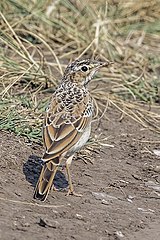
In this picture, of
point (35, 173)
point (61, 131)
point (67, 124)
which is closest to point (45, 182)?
point (61, 131)

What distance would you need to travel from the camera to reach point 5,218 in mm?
5414

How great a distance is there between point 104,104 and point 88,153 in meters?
1.69

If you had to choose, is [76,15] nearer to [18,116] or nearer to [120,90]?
[120,90]

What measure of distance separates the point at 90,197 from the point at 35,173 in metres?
0.60

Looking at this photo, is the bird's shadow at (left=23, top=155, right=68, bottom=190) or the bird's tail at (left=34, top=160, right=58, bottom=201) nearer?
the bird's tail at (left=34, top=160, right=58, bottom=201)

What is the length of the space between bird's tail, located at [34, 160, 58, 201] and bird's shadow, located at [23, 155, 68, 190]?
53 centimetres

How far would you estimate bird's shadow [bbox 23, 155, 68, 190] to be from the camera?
256 inches

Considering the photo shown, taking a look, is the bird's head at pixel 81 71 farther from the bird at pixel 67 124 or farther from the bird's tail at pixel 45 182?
the bird's tail at pixel 45 182

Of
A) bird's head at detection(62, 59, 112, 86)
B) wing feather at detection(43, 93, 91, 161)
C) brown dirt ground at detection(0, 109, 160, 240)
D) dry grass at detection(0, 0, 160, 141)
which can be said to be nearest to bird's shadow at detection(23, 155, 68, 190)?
brown dirt ground at detection(0, 109, 160, 240)

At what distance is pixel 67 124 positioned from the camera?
20.6 feet

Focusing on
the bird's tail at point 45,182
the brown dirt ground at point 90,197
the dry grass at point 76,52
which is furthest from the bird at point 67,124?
the dry grass at point 76,52

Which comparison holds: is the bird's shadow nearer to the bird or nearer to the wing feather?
the bird

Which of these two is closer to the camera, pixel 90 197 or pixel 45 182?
pixel 45 182

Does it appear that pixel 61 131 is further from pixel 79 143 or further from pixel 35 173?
pixel 35 173
